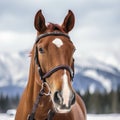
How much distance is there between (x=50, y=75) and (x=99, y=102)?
92285mm

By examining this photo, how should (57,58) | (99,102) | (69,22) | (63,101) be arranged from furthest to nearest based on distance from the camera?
(99,102) < (69,22) < (57,58) < (63,101)

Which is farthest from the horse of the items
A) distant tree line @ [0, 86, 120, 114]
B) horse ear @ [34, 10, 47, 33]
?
distant tree line @ [0, 86, 120, 114]

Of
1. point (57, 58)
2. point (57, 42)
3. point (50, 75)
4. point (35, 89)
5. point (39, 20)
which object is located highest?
point (39, 20)

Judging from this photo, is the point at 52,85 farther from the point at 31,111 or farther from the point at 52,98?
the point at 31,111

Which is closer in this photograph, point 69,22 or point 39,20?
point 39,20

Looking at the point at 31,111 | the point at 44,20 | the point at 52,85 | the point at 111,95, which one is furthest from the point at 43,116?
the point at 111,95

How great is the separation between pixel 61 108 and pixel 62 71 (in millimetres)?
523

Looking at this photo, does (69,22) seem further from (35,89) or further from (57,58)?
(35,89)

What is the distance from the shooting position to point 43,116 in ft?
25.6

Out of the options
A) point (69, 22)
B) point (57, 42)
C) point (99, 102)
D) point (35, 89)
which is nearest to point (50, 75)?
point (57, 42)

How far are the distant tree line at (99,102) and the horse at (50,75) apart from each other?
7625 centimetres

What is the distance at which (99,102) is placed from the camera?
99.1 meters

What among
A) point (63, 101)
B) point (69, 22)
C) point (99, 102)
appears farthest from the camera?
point (99, 102)

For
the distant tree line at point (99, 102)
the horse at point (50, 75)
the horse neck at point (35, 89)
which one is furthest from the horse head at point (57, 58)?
the distant tree line at point (99, 102)
